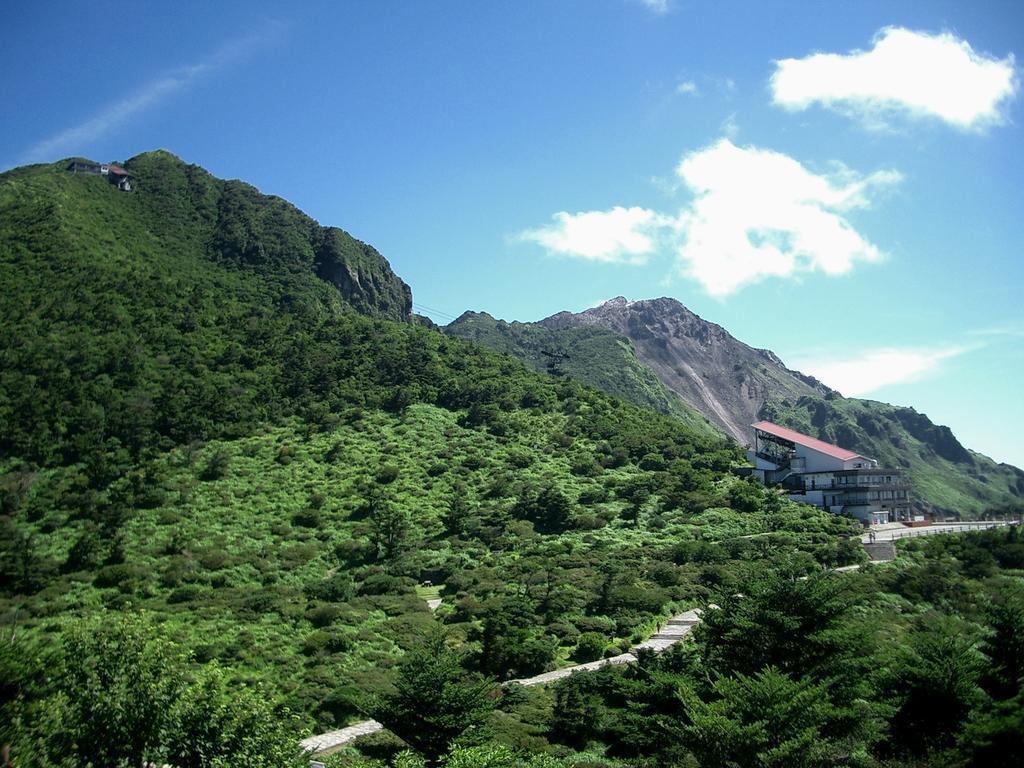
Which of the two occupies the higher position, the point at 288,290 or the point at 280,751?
the point at 288,290

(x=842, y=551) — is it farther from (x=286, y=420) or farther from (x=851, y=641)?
(x=286, y=420)

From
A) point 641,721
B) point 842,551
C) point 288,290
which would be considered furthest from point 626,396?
point 641,721

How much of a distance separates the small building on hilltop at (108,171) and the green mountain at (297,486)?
3607 mm

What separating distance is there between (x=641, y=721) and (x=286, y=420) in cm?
6186

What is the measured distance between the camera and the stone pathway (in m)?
25.4

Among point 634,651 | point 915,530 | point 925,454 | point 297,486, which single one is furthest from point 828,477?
point 925,454

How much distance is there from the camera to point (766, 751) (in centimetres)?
1720

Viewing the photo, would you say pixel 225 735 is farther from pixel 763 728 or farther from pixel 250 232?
pixel 250 232

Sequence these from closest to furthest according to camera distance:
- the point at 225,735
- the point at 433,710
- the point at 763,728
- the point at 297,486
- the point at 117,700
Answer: the point at 117,700, the point at 225,735, the point at 763,728, the point at 433,710, the point at 297,486

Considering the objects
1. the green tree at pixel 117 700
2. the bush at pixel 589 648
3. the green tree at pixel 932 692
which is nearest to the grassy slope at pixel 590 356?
the bush at pixel 589 648

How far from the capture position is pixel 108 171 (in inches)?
4614

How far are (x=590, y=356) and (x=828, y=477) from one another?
4317 inches

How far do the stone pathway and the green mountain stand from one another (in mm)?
1247

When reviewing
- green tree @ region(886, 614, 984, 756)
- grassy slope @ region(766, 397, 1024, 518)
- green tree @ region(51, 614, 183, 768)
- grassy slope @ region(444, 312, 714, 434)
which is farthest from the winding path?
grassy slope @ region(766, 397, 1024, 518)
